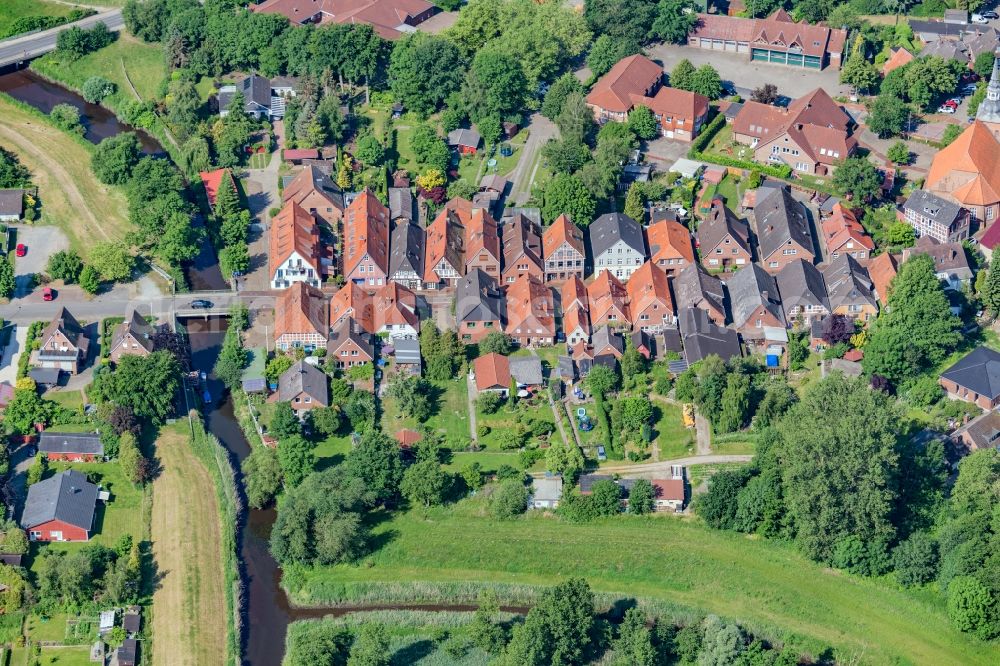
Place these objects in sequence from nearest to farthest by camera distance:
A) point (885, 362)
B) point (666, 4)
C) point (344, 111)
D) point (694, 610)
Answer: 1. point (694, 610)
2. point (885, 362)
3. point (344, 111)
4. point (666, 4)

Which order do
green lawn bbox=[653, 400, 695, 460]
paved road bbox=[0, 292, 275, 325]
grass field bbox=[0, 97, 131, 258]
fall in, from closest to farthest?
green lawn bbox=[653, 400, 695, 460] → paved road bbox=[0, 292, 275, 325] → grass field bbox=[0, 97, 131, 258]

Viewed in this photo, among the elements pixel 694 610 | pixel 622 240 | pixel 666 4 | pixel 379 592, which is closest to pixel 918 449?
pixel 694 610

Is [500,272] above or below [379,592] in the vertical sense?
above

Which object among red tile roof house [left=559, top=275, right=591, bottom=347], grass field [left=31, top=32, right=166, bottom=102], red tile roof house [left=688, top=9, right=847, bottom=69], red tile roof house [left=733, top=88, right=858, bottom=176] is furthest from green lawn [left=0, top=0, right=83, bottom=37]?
red tile roof house [left=733, top=88, right=858, bottom=176]

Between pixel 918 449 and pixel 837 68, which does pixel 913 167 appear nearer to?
pixel 837 68

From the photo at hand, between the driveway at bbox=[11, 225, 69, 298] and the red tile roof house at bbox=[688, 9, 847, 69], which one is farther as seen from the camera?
the red tile roof house at bbox=[688, 9, 847, 69]

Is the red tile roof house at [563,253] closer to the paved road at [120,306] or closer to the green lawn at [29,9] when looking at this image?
the paved road at [120,306]

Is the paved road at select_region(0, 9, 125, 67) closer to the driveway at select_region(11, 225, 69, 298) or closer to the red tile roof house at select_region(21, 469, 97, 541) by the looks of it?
the driveway at select_region(11, 225, 69, 298)
